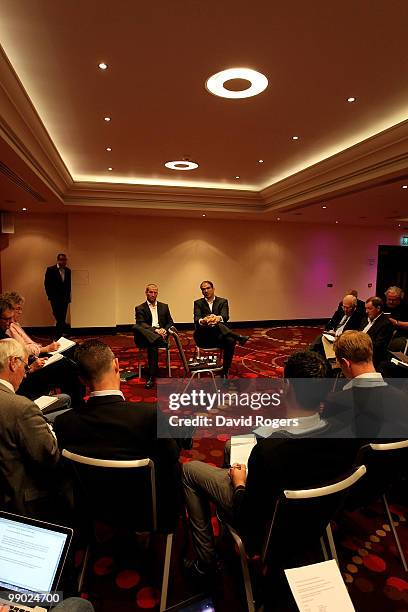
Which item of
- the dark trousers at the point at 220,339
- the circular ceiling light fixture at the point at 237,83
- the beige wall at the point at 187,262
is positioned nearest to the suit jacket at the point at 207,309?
the dark trousers at the point at 220,339

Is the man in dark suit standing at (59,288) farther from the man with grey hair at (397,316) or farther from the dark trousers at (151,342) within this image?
the man with grey hair at (397,316)

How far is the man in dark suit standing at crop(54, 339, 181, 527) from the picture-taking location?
1518mm

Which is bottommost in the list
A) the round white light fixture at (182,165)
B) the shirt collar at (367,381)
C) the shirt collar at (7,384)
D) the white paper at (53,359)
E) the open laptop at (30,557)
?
the open laptop at (30,557)

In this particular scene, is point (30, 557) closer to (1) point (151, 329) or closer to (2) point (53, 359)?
(2) point (53, 359)

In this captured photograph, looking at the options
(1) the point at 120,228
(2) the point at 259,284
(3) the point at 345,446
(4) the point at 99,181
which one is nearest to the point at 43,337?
(1) the point at 120,228

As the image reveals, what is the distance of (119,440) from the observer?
1522 millimetres

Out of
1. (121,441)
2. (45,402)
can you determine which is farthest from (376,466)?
(45,402)

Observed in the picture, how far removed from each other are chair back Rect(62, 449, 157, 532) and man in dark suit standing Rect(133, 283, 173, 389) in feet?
9.44

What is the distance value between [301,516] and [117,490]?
74 centimetres

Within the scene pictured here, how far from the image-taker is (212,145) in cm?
467

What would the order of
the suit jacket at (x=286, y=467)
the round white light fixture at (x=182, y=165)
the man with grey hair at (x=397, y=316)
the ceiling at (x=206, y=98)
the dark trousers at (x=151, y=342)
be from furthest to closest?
the round white light fixture at (x=182, y=165)
the dark trousers at (x=151, y=342)
the man with grey hair at (x=397, y=316)
the ceiling at (x=206, y=98)
the suit jacket at (x=286, y=467)

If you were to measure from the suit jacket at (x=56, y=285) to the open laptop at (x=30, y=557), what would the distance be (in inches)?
258

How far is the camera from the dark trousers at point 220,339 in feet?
15.5

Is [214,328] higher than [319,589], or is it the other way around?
[214,328]
